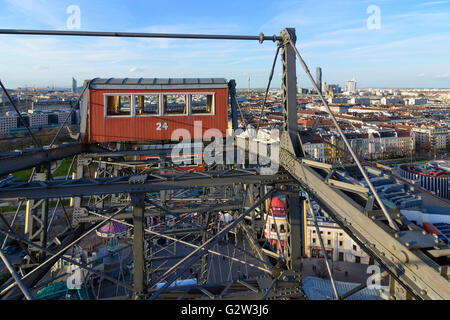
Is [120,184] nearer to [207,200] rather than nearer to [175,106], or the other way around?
[207,200]

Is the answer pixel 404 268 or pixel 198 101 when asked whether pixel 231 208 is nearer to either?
pixel 198 101

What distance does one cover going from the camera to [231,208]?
8039mm

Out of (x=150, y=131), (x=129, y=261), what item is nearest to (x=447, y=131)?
(x=129, y=261)

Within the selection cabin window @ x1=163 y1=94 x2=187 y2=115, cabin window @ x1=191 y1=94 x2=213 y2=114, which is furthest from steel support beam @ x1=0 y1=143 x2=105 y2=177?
cabin window @ x1=191 y1=94 x2=213 y2=114

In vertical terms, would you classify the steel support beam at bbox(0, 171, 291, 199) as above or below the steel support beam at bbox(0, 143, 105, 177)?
below

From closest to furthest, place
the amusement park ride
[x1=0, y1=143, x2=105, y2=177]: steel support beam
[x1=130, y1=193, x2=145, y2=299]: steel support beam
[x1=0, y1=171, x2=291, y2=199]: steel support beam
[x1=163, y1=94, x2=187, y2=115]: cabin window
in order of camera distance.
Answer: the amusement park ride, [x1=0, y1=171, x2=291, y2=199]: steel support beam, [x1=130, y1=193, x2=145, y2=299]: steel support beam, [x1=0, y1=143, x2=105, y2=177]: steel support beam, [x1=163, y1=94, x2=187, y2=115]: cabin window

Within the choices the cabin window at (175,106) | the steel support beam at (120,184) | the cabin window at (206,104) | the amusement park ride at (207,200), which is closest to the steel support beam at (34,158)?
the amusement park ride at (207,200)

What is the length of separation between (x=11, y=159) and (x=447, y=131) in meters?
76.8

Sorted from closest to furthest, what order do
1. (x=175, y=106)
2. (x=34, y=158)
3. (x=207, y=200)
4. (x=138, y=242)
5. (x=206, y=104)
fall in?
(x=138, y=242) < (x=34, y=158) < (x=206, y=104) < (x=207, y=200) < (x=175, y=106)

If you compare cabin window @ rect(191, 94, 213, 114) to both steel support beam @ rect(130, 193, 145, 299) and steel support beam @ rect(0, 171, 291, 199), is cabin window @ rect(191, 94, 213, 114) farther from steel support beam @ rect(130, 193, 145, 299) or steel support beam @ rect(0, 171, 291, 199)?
steel support beam @ rect(130, 193, 145, 299)

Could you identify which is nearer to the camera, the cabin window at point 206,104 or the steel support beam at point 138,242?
the steel support beam at point 138,242

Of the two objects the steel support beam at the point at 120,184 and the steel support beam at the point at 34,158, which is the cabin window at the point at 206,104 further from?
the steel support beam at the point at 120,184

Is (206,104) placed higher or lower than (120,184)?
higher

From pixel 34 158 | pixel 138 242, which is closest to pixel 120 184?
pixel 138 242
